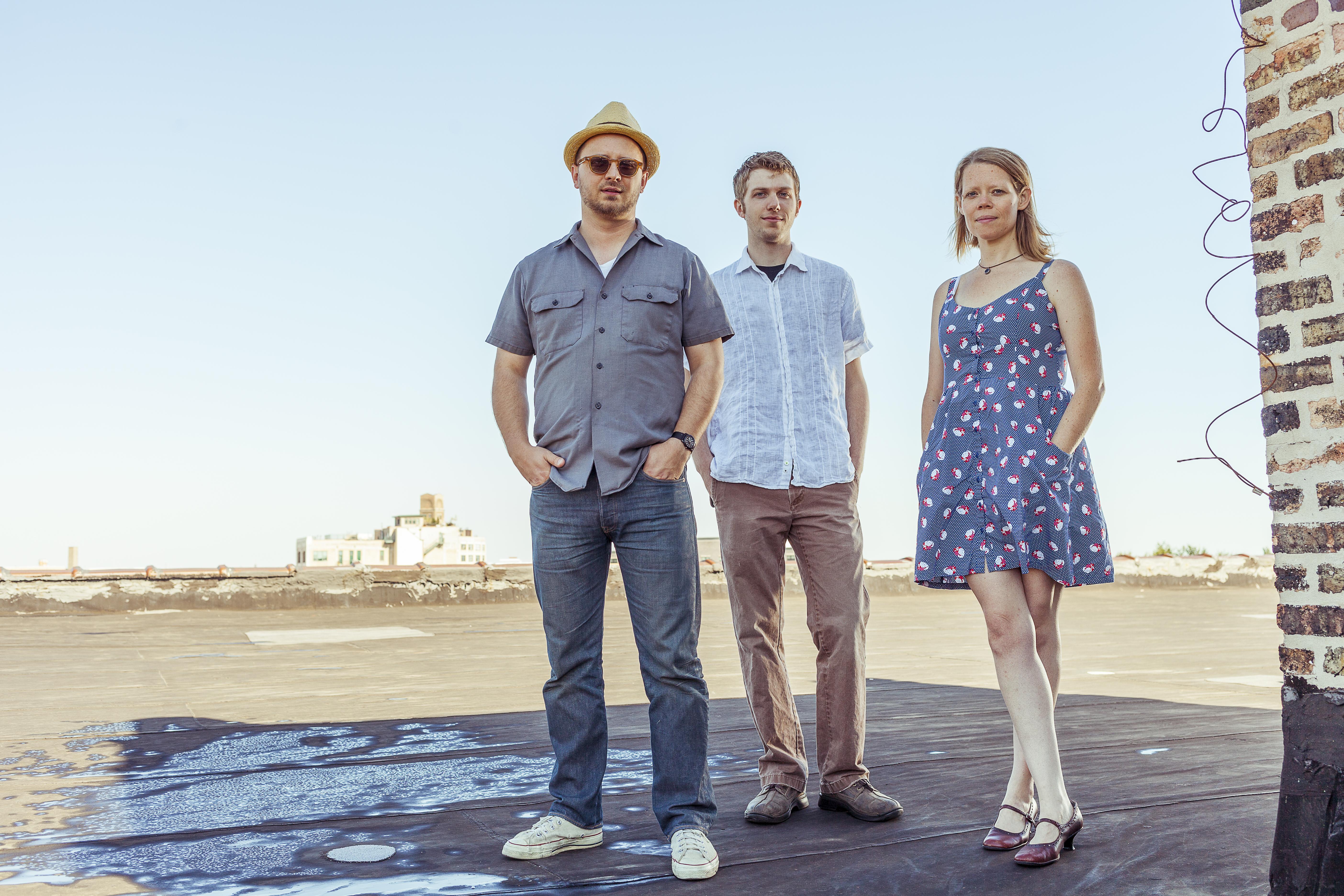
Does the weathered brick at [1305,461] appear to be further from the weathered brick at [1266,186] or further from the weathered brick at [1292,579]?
the weathered brick at [1266,186]

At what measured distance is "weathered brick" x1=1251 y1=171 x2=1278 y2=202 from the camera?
94.1 inches

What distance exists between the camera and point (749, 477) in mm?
3289

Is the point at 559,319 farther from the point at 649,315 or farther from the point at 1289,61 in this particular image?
the point at 1289,61

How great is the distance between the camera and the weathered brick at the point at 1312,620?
223 centimetres

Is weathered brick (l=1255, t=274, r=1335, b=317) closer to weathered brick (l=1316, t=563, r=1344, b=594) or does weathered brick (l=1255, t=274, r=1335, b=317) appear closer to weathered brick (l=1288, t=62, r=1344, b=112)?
weathered brick (l=1288, t=62, r=1344, b=112)

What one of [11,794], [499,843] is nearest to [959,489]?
[499,843]

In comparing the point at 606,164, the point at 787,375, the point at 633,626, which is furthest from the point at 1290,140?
the point at 633,626

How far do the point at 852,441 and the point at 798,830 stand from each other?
49.1 inches

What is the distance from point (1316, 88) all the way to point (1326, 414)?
71 centimetres

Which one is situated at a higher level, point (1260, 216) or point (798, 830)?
point (1260, 216)

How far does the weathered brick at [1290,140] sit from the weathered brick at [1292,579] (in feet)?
2.98

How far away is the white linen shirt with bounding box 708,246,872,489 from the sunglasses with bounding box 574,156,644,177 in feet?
2.30

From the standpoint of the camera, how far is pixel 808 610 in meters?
3.29

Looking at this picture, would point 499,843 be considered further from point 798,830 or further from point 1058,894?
point 1058,894
